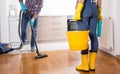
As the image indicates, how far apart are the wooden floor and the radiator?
172 mm

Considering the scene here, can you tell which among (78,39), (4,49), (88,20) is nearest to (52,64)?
(78,39)

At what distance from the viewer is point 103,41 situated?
367 centimetres

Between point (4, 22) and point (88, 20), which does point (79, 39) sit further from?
point (4, 22)

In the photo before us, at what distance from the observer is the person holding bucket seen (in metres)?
2.59

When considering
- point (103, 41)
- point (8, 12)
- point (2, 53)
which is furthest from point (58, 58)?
point (8, 12)

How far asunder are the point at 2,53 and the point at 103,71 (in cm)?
204

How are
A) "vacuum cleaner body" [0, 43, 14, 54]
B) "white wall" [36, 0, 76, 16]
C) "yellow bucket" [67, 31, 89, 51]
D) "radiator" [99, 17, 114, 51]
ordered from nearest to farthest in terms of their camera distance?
"yellow bucket" [67, 31, 89, 51] → "radiator" [99, 17, 114, 51] → "vacuum cleaner body" [0, 43, 14, 54] → "white wall" [36, 0, 76, 16]

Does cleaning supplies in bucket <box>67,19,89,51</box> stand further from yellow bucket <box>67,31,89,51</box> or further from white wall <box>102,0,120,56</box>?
white wall <box>102,0,120,56</box>

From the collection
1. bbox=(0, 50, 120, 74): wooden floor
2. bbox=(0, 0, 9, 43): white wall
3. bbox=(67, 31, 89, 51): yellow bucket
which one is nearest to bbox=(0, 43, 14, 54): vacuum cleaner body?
bbox=(0, 50, 120, 74): wooden floor

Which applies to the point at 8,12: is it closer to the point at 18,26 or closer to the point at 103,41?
the point at 18,26

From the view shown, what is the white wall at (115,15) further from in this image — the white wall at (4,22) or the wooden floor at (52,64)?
the white wall at (4,22)

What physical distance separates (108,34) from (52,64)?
1120 mm

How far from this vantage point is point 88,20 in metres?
2.66

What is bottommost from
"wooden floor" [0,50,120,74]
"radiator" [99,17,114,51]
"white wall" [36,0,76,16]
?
"wooden floor" [0,50,120,74]
